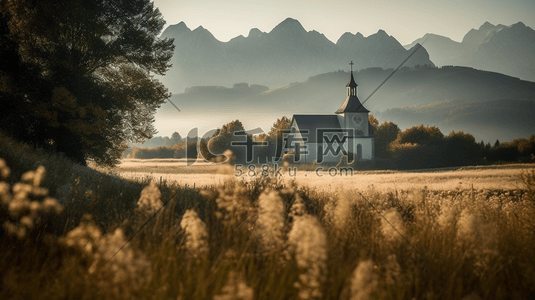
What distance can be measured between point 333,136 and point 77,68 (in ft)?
165

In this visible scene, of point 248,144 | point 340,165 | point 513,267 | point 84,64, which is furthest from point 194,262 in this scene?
point 248,144

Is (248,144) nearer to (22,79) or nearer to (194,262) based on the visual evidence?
(22,79)

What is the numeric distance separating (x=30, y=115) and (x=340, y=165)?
39.6 m

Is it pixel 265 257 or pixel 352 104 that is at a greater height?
pixel 352 104

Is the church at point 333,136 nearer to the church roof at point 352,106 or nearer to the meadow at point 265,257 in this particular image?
the church roof at point 352,106

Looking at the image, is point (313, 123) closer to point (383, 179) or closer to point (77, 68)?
point (383, 179)

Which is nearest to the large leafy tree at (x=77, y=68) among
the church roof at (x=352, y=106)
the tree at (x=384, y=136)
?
the church roof at (x=352, y=106)

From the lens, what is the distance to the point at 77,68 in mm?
19406

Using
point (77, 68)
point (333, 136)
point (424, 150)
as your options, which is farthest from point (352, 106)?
point (77, 68)

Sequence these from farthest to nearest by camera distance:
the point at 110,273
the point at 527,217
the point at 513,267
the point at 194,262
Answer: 1. the point at 527,217
2. the point at 513,267
3. the point at 194,262
4. the point at 110,273

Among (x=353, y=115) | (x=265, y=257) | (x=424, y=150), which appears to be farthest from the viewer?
(x=353, y=115)

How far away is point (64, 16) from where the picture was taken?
667 inches

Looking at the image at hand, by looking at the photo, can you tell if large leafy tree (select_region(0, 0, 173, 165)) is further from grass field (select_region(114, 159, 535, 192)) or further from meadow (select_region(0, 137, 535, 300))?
meadow (select_region(0, 137, 535, 300))

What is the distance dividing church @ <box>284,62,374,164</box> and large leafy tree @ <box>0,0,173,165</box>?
40.3 m
